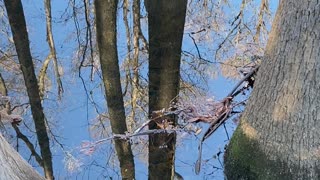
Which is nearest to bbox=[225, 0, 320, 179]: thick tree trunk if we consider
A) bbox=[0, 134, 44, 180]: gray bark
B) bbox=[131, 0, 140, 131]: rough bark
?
bbox=[0, 134, 44, 180]: gray bark

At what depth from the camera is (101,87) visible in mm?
4836

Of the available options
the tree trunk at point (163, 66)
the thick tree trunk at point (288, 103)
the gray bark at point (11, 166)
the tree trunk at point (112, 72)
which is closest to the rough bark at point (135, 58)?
the tree trunk at point (112, 72)

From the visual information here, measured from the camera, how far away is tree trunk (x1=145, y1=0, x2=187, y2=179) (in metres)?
3.00

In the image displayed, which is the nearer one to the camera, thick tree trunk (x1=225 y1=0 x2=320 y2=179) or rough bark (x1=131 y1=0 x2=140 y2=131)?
thick tree trunk (x1=225 y1=0 x2=320 y2=179)

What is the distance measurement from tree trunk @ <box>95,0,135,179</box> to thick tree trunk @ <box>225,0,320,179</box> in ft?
5.74

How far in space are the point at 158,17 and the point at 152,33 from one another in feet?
0.42

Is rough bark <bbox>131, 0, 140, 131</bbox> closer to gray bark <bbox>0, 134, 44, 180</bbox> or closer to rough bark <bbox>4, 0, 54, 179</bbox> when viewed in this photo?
rough bark <bbox>4, 0, 54, 179</bbox>

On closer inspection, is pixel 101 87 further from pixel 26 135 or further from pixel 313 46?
pixel 313 46

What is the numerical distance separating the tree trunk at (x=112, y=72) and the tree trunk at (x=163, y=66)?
0.49 metres

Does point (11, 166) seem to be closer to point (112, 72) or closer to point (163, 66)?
point (163, 66)

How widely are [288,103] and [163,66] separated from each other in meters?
1.30

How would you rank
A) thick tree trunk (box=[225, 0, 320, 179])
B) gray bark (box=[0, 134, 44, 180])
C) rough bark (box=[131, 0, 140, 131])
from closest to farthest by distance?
1. gray bark (box=[0, 134, 44, 180])
2. thick tree trunk (box=[225, 0, 320, 179])
3. rough bark (box=[131, 0, 140, 131])

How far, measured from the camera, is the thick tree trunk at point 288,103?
1827mm

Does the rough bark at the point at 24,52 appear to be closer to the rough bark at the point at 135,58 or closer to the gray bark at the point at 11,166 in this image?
the rough bark at the point at 135,58
